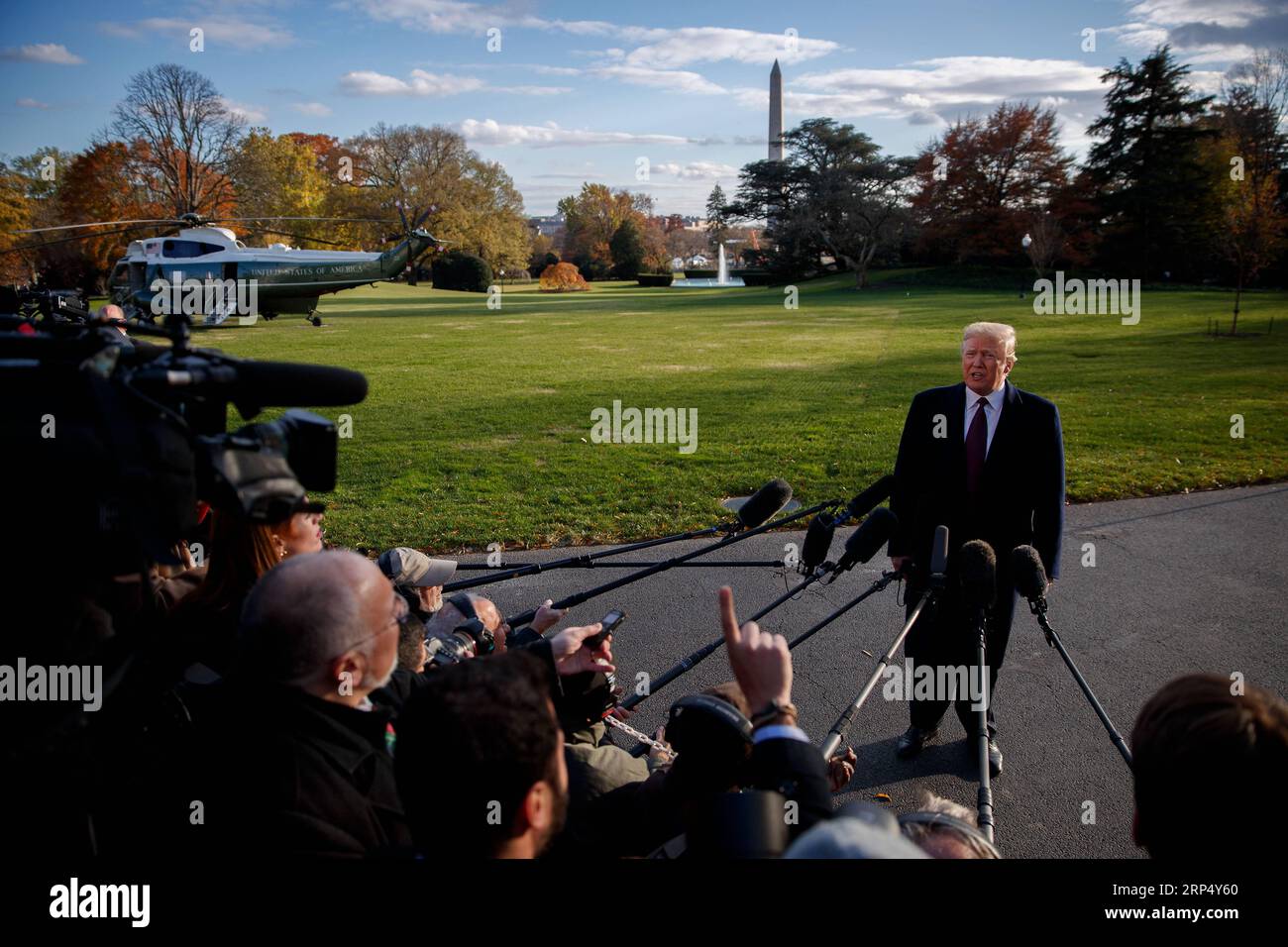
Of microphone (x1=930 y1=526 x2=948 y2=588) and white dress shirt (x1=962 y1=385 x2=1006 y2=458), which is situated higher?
white dress shirt (x1=962 y1=385 x2=1006 y2=458)

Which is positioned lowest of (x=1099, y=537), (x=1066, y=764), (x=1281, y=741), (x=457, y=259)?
(x=1066, y=764)

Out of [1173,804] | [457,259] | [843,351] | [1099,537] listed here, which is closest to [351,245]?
[457,259]

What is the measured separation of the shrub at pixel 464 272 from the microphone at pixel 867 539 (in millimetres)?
67438

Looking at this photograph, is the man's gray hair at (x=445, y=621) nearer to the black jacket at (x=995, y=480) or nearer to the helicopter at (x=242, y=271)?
the black jacket at (x=995, y=480)

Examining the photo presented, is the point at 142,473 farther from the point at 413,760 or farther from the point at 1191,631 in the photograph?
the point at 1191,631

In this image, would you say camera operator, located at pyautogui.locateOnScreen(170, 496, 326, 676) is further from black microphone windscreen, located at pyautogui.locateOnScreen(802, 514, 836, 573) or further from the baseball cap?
black microphone windscreen, located at pyautogui.locateOnScreen(802, 514, 836, 573)


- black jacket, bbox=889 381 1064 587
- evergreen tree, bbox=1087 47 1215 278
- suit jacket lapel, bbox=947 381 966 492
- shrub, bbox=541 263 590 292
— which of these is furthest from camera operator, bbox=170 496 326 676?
shrub, bbox=541 263 590 292

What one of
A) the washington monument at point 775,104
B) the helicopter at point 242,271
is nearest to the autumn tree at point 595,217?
the washington monument at point 775,104

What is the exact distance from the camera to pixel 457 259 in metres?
68.1

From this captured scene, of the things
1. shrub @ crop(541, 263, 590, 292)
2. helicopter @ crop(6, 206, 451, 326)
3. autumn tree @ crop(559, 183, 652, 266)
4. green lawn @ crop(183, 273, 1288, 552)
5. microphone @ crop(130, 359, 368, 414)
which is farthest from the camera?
autumn tree @ crop(559, 183, 652, 266)

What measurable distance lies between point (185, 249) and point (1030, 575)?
3866 centimetres

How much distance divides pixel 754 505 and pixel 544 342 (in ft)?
87.2

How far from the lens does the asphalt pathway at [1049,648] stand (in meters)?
4.57

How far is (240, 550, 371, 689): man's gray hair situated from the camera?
7.52 ft
